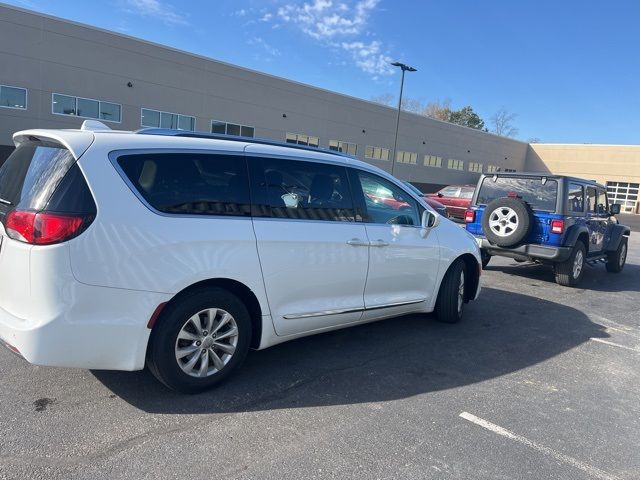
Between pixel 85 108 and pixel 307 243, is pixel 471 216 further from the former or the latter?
pixel 85 108

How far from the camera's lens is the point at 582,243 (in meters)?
8.56

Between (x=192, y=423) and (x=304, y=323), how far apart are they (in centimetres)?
119

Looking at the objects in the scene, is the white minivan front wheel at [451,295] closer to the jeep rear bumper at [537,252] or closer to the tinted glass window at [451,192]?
the jeep rear bumper at [537,252]

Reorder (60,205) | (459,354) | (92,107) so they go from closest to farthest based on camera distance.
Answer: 1. (60,205)
2. (459,354)
3. (92,107)

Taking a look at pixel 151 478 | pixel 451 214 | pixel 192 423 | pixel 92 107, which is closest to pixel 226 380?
pixel 192 423

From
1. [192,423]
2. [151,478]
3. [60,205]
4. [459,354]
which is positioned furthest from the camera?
[459,354]

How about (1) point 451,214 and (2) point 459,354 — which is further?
(1) point 451,214

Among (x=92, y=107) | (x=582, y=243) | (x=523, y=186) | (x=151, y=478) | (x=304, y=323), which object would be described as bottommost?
(x=151, y=478)

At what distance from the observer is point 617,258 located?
34.3 feet

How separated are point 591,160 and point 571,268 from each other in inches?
2110

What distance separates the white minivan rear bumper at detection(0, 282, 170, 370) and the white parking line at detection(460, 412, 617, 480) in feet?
7.44

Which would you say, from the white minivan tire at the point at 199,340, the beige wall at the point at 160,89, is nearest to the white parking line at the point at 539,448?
the white minivan tire at the point at 199,340

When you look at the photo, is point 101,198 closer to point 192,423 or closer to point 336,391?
point 192,423

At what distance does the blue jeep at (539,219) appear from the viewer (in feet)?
26.0
